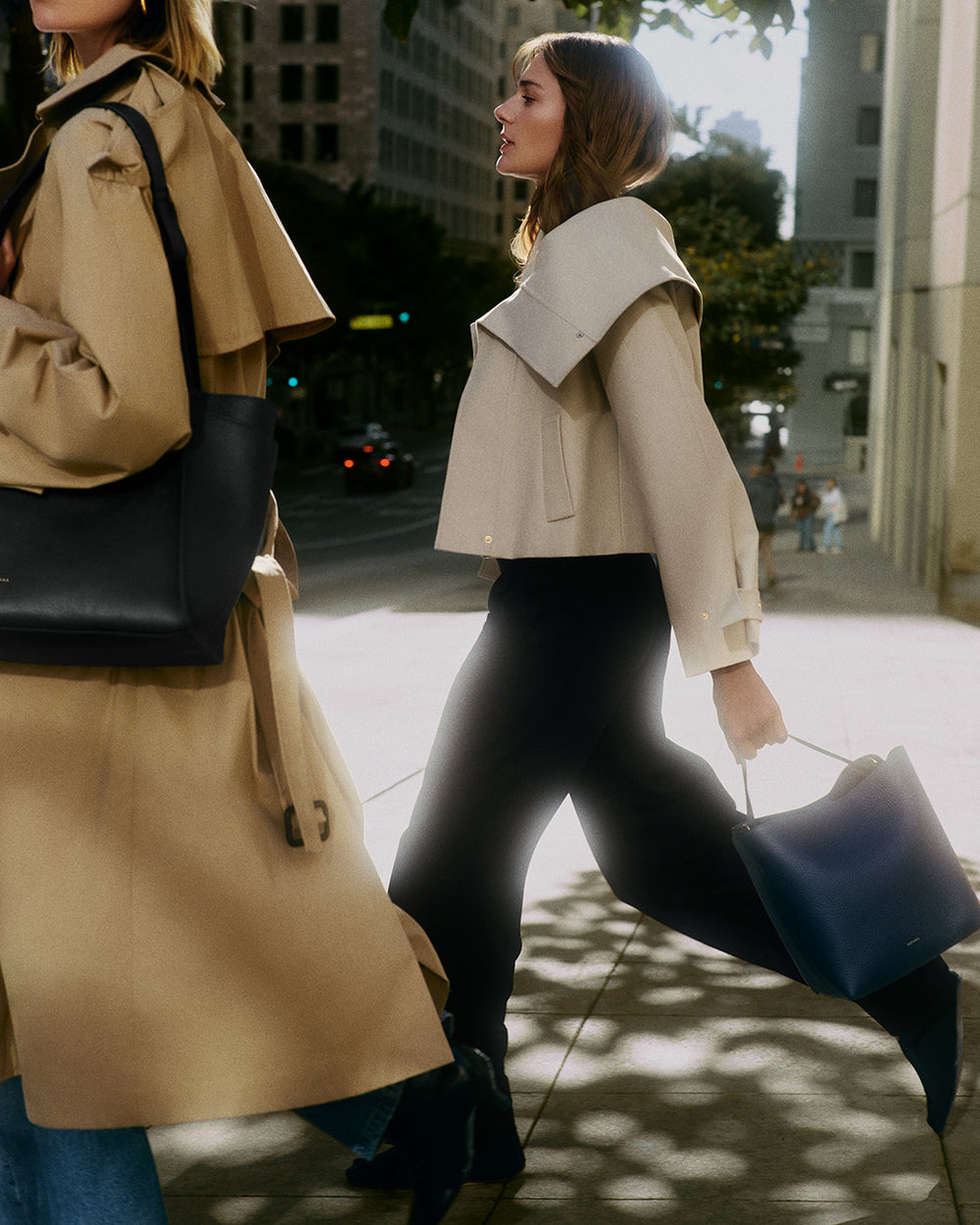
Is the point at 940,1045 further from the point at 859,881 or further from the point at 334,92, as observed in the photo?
the point at 334,92

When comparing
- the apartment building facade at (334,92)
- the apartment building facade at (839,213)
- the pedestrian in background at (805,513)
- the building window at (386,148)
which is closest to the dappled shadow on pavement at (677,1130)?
the pedestrian in background at (805,513)

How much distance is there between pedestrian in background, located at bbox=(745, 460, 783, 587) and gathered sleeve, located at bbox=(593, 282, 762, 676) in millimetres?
17268

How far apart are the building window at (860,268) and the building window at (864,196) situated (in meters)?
1.82

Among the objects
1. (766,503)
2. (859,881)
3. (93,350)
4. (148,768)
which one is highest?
(93,350)

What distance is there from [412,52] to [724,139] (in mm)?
34337

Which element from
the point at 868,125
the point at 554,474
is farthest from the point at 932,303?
the point at 868,125

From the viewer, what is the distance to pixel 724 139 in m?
73.1

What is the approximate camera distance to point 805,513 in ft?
90.5

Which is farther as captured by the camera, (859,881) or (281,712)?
(859,881)

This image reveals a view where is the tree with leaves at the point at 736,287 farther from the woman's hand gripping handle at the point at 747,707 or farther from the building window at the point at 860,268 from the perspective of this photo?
the woman's hand gripping handle at the point at 747,707

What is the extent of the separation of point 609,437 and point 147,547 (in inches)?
45.2

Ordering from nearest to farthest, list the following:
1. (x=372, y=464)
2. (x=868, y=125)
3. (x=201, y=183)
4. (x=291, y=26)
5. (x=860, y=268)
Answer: (x=201, y=183), (x=372, y=464), (x=868, y=125), (x=860, y=268), (x=291, y=26)

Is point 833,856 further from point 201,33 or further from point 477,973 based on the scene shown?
point 201,33

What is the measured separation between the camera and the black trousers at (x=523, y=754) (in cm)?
286
